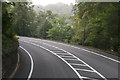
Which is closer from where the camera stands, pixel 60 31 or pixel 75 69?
pixel 75 69

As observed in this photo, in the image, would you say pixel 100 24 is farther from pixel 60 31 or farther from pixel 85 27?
pixel 60 31

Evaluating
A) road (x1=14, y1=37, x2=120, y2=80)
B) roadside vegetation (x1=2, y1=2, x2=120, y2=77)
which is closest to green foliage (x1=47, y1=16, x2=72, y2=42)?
roadside vegetation (x1=2, y1=2, x2=120, y2=77)

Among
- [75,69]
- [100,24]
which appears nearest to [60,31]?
[100,24]

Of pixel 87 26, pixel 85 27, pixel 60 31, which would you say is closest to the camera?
pixel 87 26

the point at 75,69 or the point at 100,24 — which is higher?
the point at 100,24

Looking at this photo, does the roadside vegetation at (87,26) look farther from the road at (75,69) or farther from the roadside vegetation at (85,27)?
the road at (75,69)

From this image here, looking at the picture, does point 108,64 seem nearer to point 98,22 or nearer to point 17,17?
point 98,22

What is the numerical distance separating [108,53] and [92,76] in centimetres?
894

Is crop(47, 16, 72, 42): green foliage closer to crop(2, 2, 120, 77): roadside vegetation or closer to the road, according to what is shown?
crop(2, 2, 120, 77): roadside vegetation

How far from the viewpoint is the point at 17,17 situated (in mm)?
55469

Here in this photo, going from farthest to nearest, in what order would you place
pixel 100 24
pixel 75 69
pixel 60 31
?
pixel 60 31, pixel 100 24, pixel 75 69

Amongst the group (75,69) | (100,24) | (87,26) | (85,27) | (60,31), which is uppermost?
(100,24)

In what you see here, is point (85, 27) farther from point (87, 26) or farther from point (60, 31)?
point (60, 31)

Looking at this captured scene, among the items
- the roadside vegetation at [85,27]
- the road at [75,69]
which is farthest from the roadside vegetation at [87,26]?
the road at [75,69]
